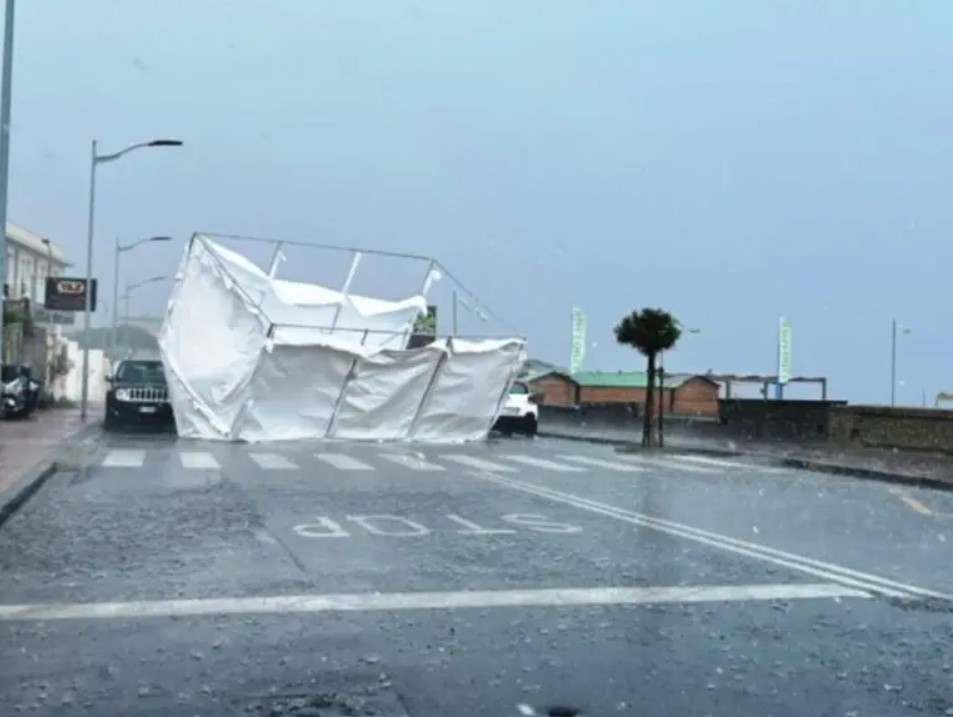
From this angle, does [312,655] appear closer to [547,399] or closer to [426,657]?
[426,657]

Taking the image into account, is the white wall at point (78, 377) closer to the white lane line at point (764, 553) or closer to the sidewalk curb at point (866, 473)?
the sidewalk curb at point (866, 473)

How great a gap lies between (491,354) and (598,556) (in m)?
19.2

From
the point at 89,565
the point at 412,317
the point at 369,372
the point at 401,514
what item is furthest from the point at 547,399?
the point at 89,565

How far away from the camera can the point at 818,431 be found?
27484 mm

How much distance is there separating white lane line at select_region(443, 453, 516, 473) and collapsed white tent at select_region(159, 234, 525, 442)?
4354 millimetres

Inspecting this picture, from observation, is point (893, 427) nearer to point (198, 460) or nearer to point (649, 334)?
point (649, 334)

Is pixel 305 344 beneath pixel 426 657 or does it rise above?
above

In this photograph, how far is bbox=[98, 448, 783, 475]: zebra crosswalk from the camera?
64.9ft

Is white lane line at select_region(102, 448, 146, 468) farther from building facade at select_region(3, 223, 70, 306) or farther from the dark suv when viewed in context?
building facade at select_region(3, 223, 70, 306)

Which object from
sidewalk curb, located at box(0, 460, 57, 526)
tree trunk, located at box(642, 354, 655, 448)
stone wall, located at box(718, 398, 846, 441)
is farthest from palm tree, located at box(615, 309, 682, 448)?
sidewalk curb, located at box(0, 460, 57, 526)

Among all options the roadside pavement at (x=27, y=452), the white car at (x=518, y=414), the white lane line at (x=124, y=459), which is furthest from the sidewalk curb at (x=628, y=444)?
the roadside pavement at (x=27, y=452)

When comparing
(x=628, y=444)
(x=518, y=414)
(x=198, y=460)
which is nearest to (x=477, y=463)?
(x=198, y=460)

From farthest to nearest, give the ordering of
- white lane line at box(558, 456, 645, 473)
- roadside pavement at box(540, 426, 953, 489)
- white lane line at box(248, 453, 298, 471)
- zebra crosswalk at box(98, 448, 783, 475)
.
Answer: white lane line at box(558, 456, 645, 473) < zebra crosswalk at box(98, 448, 783, 475) < roadside pavement at box(540, 426, 953, 489) < white lane line at box(248, 453, 298, 471)

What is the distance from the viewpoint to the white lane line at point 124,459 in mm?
19203
